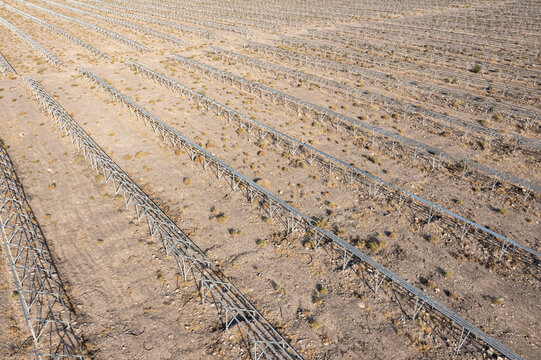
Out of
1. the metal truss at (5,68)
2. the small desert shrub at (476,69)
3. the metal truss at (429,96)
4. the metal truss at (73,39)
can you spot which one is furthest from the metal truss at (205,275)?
the small desert shrub at (476,69)

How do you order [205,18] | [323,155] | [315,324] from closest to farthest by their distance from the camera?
[315,324] < [323,155] < [205,18]

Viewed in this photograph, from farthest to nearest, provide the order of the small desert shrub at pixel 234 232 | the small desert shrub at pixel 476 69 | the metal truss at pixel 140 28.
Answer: the metal truss at pixel 140 28 → the small desert shrub at pixel 476 69 → the small desert shrub at pixel 234 232

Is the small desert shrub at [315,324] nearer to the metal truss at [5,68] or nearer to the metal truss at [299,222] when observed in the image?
the metal truss at [299,222]

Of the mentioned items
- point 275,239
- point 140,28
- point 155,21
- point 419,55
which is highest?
point 155,21

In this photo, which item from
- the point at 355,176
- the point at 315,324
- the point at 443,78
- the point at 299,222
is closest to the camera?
the point at 315,324

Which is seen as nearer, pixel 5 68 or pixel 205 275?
pixel 205 275

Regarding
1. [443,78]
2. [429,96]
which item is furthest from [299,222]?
[443,78]

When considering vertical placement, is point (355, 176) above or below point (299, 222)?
above

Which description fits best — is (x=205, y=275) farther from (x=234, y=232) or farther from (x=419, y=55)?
(x=419, y=55)
